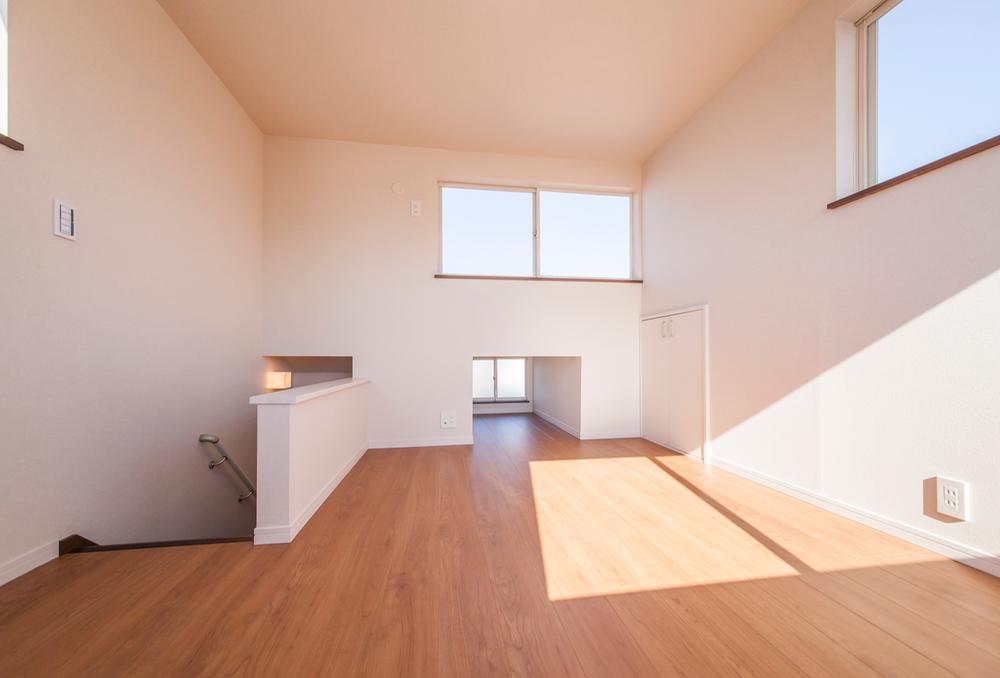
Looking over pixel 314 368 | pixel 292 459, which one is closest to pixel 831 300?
pixel 292 459

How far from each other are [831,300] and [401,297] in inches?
109

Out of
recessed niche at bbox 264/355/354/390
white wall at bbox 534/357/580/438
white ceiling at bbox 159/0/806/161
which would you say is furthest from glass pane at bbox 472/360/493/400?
white ceiling at bbox 159/0/806/161

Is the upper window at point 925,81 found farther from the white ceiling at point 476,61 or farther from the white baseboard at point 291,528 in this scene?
the white baseboard at point 291,528

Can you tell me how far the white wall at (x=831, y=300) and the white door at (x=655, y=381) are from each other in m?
0.39

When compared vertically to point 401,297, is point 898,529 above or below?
below

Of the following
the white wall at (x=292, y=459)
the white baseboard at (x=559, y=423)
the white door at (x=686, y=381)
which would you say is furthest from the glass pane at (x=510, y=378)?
the white wall at (x=292, y=459)

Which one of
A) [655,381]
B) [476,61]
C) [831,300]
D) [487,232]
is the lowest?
[655,381]

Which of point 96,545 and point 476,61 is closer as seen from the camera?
point 96,545

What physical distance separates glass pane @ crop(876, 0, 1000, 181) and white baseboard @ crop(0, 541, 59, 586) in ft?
11.7

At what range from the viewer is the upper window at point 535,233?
10.7ft

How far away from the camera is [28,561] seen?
125cm

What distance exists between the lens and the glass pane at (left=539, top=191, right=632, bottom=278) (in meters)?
3.38

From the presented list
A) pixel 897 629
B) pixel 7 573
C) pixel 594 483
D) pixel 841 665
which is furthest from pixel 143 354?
pixel 897 629

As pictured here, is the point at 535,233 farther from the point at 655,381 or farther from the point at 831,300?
the point at 831,300
